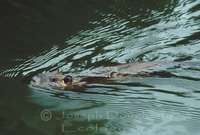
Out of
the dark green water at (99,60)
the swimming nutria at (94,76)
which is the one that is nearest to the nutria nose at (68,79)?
the swimming nutria at (94,76)

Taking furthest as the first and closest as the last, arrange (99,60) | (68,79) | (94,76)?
(99,60) < (94,76) < (68,79)

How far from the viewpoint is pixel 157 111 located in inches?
153

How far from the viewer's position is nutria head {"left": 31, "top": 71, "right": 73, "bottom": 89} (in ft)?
16.0

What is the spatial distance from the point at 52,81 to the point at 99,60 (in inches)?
53.5

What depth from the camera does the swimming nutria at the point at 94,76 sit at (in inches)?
193

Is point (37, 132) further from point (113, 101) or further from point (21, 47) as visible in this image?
point (21, 47)

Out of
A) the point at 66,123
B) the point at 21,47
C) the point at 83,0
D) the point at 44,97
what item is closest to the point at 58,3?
the point at 83,0

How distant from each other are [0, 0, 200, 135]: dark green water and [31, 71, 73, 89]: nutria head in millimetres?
164

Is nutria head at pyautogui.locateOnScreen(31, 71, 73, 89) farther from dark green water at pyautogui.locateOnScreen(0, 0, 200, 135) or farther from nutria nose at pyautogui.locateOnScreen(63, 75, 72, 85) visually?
dark green water at pyautogui.locateOnScreen(0, 0, 200, 135)

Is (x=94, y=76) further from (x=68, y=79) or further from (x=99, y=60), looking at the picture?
(x=99, y=60)

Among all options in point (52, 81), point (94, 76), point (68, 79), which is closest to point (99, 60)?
point (94, 76)

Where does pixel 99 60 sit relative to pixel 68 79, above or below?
above

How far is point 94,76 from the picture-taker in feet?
16.6

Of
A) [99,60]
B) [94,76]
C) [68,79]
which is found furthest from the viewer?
[99,60]
